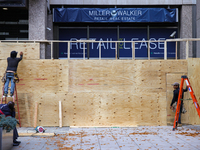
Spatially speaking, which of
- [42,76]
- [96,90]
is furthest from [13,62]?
[96,90]

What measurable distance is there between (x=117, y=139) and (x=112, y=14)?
1117 cm

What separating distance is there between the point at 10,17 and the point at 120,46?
790 centimetres

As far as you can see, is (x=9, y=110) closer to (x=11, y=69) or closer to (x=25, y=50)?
(x=11, y=69)

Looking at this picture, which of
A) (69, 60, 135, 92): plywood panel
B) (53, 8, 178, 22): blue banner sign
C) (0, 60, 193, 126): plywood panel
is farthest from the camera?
(53, 8, 178, 22): blue banner sign

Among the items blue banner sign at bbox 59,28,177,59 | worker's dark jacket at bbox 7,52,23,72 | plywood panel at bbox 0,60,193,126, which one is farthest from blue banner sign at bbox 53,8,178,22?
worker's dark jacket at bbox 7,52,23,72

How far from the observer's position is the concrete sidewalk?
8625 mm

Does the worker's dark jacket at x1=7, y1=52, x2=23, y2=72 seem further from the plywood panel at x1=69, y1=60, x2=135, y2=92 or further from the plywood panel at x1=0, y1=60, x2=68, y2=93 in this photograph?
the plywood panel at x1=69, y1=60, x2=135, y2=92

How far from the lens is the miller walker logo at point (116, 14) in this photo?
18.8m

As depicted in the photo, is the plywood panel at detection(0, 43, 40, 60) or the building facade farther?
the building facade

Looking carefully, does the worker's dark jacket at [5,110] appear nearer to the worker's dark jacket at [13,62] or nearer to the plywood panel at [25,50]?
the worker's dark jacket at [13,62]

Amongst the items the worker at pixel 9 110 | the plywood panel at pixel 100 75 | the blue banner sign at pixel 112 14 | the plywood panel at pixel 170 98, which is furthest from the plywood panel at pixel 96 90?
the blue banner sign at pixel 112 14

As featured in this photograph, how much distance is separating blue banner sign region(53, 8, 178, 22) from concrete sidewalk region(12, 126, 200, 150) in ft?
29.6

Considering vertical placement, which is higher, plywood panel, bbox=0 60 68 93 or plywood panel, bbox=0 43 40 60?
plywood panel, bbox=0 43 40 60

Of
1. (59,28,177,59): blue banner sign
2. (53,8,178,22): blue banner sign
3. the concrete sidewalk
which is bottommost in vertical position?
the concrete sidewalk
